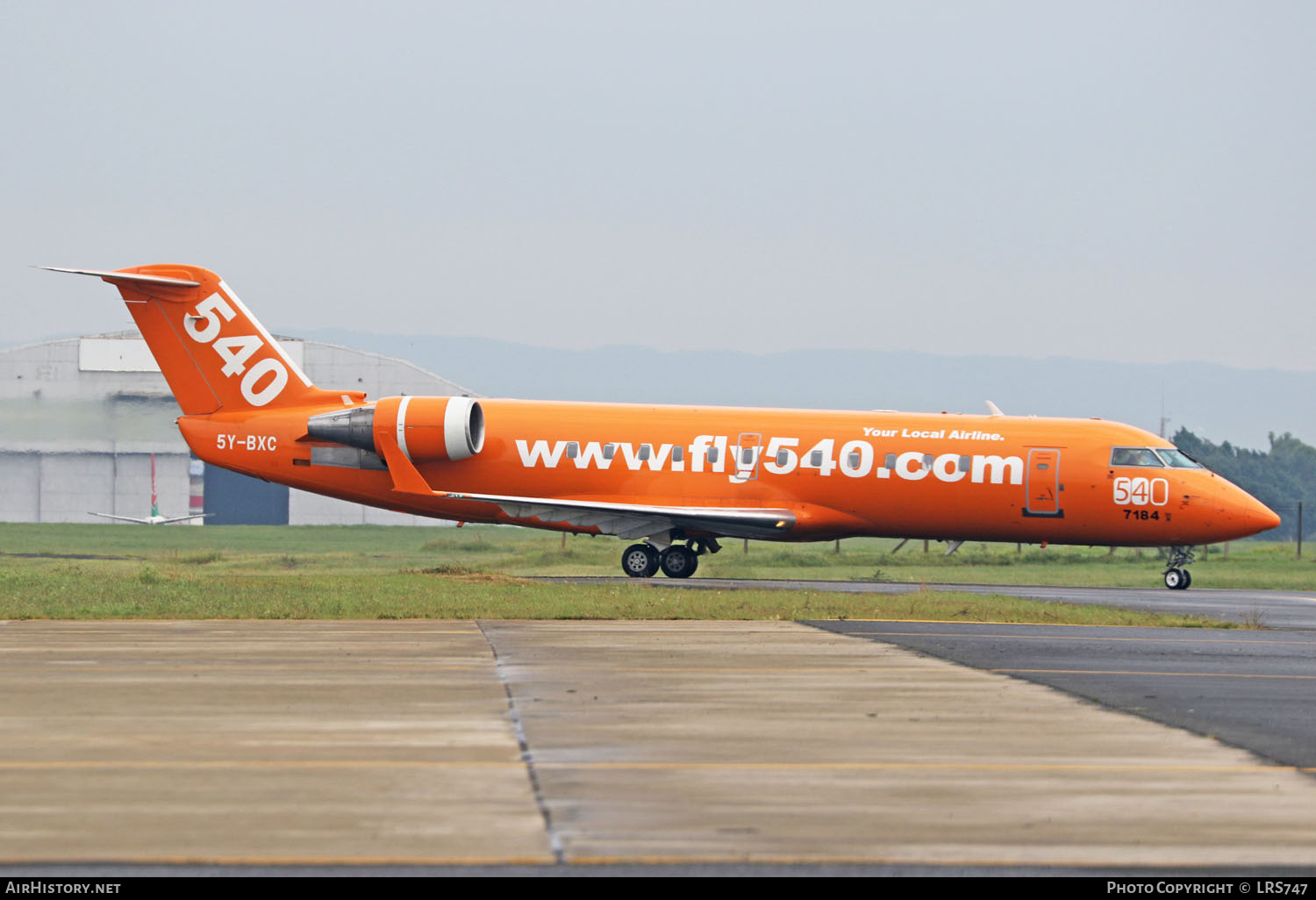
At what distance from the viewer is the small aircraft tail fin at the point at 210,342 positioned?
1281 inches

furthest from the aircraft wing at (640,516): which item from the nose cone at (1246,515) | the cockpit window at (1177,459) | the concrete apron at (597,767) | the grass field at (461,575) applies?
the concrete apron at (597,767)

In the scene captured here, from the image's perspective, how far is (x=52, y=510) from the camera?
65750 millimetres

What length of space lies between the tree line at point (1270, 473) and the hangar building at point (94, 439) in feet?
199

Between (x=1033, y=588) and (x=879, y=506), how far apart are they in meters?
3.61

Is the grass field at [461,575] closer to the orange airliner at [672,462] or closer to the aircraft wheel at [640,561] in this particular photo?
the aircraft wheel at [640,561]

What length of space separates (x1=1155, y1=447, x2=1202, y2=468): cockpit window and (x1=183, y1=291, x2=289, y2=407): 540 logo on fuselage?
18.2 meters

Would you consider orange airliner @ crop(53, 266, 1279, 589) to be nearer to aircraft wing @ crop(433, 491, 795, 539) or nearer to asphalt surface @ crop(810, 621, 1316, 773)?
aircraft wing @ crop(433, 491, 795, 539)

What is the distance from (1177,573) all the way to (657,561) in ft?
34.7

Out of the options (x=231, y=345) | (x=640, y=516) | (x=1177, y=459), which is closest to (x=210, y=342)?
(x=231, y=345)

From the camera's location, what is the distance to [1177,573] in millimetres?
30922

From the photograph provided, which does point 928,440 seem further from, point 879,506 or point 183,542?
point 183,542

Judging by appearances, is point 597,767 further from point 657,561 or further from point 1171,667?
point 657,561

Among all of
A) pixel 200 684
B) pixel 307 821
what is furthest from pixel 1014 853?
pixel 200 684

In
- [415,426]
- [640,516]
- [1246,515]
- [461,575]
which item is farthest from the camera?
[415,426]
